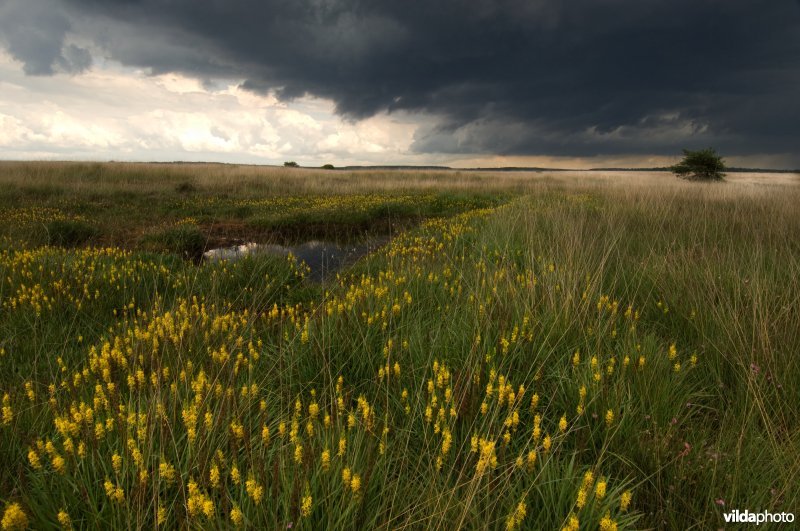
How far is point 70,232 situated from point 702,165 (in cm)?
4372

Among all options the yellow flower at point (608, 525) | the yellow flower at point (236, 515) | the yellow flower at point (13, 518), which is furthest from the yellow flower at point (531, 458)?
the yellow flower at point (13, 518)

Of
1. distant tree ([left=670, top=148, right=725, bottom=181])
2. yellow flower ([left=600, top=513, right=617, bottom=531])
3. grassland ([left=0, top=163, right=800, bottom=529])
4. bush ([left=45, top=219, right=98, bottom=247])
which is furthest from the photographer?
distant tree ([left=670, top=148, right=725, bottom=181])

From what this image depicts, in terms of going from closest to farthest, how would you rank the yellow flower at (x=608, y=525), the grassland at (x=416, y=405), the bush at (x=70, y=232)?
the yellow flower at (x=608, y=525) < the grassland at (x=416, y=405) < the bush at (x=70, y=232)

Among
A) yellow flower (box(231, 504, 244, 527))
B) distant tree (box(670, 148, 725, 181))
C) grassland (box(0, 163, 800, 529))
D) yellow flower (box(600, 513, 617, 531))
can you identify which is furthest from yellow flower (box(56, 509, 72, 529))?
distant tree (box(670, 148, 725, 181))

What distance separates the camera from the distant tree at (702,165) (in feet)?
116

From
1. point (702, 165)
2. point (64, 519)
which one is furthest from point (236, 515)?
point (702, 165)

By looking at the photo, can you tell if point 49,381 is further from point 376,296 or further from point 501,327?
point 501,327

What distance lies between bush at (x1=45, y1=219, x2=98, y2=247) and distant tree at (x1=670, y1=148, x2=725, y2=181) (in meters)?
41.0

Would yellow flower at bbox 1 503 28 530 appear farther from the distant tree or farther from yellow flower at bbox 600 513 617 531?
the distant tree

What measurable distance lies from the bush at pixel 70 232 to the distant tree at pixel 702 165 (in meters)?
41.0

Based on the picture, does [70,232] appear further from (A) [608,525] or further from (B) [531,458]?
(A) [608,525]

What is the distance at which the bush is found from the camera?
11.2 m

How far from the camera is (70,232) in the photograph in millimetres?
11641

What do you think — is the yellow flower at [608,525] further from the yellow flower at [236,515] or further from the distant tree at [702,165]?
the distant tree at [702,165]
